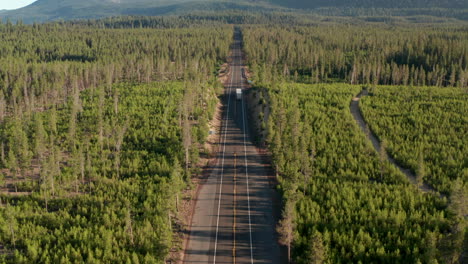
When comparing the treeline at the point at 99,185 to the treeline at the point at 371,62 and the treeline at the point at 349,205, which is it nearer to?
the treeline at the point at 349,205

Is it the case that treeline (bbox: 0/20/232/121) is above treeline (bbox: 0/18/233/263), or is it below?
above

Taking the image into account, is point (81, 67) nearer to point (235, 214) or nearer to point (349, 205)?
point (235, 214)

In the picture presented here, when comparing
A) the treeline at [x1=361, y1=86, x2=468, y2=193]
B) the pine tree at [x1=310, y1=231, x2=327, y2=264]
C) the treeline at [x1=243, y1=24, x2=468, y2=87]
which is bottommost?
the pine tree at [x1=310, y1=231, x2=327, y2=264]

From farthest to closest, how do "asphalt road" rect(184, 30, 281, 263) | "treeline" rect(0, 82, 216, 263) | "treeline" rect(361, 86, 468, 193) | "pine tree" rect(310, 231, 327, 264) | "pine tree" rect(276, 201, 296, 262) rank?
"treeline" rect(361, 86, 468, 193) < "asphalt road" rect(184, 30, 281, 263) < "treeline" rect(0, 82, 216, 263) < "pine tree" rect(276, 201, 296, 262) < "pine tree" rect(310, 231, 327, 264)

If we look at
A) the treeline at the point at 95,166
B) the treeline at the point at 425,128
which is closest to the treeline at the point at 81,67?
the treeline at the point at 95,166

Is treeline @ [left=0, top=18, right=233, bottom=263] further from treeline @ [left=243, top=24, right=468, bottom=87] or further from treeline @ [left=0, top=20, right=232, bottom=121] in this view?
treeline @ [left=243, top=24, right=468, bottom=87]

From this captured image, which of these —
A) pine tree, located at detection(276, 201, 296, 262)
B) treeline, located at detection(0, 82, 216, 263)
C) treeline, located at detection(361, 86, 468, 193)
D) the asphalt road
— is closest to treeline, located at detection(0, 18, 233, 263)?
treeline, located at detection(0, 82, 216, 263)


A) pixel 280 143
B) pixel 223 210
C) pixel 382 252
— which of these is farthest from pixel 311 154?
pixel 382 252
